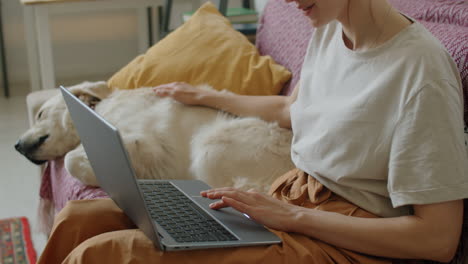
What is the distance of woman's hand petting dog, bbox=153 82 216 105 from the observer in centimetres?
189

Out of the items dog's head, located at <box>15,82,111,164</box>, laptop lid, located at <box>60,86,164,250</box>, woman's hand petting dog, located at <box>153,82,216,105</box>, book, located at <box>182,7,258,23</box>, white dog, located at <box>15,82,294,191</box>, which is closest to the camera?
laptop lid, located at <box>60,86,164,250</box>

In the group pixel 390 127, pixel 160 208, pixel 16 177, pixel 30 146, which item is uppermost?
pixel 390 127

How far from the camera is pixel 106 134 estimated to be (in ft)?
3.37

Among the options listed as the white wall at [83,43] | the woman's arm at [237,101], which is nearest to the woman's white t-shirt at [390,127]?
the woman's arm at [237,101]

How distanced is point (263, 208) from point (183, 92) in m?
0.83

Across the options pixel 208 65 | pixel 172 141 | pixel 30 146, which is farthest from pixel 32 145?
pixel 208 65

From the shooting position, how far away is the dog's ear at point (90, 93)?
2061mm

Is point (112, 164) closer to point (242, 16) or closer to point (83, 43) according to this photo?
point (242, 16)

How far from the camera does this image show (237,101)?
1.84 m

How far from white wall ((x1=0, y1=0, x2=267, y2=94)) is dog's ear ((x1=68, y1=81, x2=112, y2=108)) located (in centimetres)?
243

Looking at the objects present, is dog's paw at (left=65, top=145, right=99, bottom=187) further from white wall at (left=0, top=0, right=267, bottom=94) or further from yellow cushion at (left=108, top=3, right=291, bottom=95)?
white wall at (left=0, top=0, right=267, bottom=94)

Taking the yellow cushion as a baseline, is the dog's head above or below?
below

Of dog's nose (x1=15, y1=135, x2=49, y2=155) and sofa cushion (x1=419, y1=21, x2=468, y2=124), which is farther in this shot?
dog's nose (x1=15, y1=135, x2=49, y2=155)

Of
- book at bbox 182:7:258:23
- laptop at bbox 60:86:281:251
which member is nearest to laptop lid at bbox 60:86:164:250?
laptop at bbox 60:86:281:251
